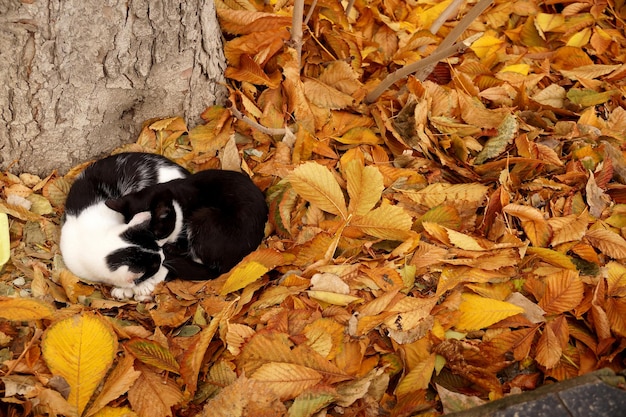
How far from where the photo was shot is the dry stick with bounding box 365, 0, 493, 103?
8.18 feet

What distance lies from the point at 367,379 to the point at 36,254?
5.13 feet

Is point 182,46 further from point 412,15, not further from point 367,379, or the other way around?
point 367,379

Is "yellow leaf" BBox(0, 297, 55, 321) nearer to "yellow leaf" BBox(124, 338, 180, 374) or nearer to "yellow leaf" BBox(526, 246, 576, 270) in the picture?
"yellow leaf" BBox(124, 338, 180, 374)

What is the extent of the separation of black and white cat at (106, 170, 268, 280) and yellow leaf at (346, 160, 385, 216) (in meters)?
0.45

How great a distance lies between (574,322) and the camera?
7.26 ft

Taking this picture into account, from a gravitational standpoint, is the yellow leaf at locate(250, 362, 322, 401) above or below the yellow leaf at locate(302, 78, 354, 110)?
below

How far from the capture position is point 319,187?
240 cm

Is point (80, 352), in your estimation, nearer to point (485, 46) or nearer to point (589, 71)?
point (485, 46)

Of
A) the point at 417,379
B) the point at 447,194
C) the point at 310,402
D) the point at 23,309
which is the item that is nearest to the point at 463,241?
the point at 447,194

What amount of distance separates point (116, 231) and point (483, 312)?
1.64m

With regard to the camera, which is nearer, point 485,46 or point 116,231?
point 116,231

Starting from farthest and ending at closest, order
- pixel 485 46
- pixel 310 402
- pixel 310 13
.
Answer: pixel 485 46 < pixel 310 13 < pixel 310 402

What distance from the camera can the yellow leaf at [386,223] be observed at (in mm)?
2338

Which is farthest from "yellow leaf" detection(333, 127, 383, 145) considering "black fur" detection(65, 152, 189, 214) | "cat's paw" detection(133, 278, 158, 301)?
"cat's paw" detection(133, 278, 158, 301)
